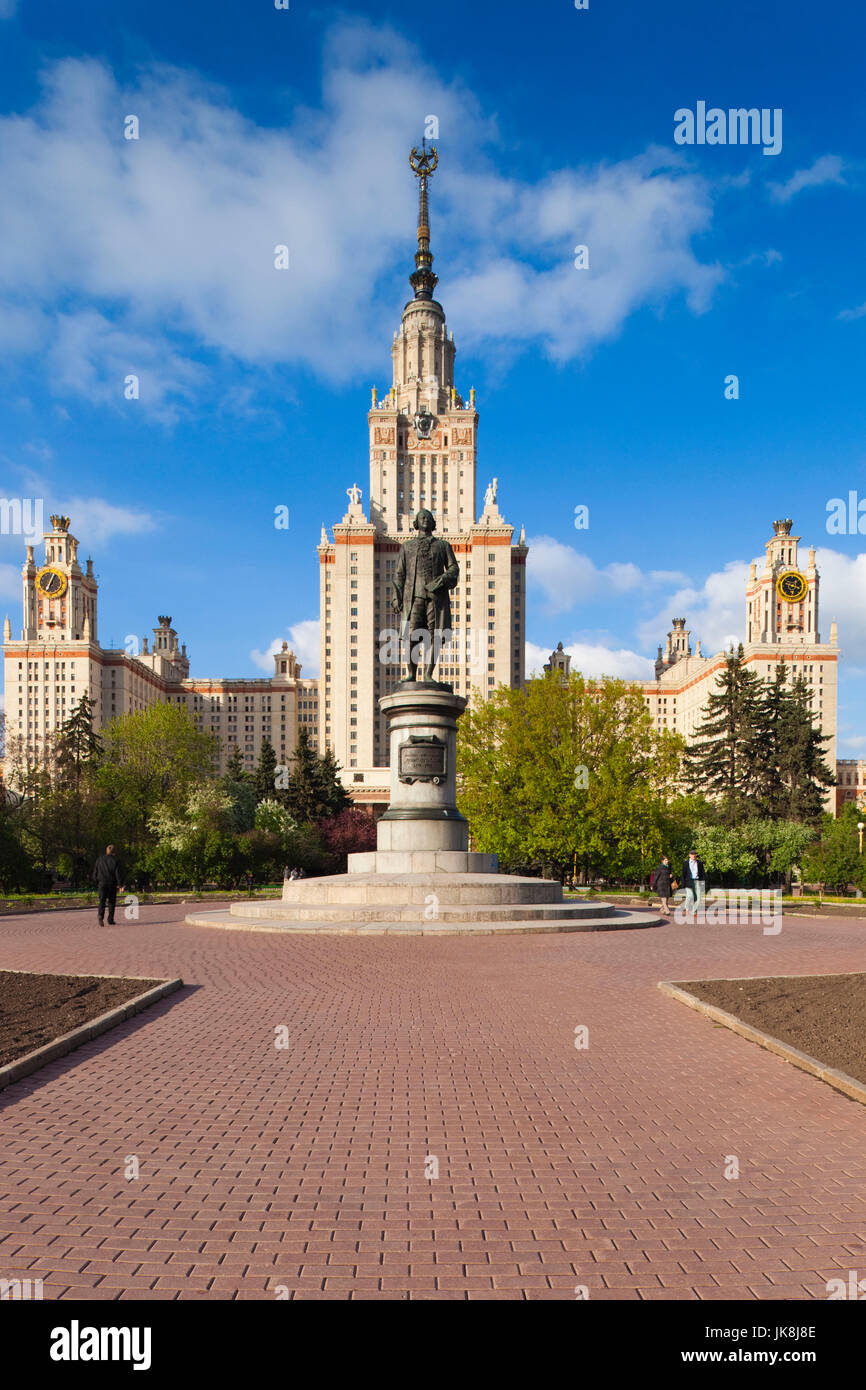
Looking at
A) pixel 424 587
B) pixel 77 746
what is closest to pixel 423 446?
pixel 77 746

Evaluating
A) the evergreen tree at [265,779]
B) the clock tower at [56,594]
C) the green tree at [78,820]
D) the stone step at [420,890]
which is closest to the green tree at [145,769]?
the green tree at [78,820]

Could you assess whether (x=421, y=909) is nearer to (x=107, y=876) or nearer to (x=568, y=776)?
(x=107, y=876)

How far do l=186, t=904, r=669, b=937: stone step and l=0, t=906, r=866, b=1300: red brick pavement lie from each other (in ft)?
20.5

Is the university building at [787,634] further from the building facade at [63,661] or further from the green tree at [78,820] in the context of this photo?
the green tree at [78,820]

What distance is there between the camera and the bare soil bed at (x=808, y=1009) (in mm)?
7637

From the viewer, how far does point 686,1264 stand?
3.93 metres

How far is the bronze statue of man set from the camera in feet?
79.1

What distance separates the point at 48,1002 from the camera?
374 inches

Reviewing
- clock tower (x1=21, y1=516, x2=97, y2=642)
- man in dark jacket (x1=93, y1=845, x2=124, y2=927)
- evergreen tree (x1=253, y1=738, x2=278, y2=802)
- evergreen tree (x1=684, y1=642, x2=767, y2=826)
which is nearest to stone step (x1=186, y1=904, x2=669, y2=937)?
man in dark jacket (x1=93, y1=845, x2=124, y2=927)

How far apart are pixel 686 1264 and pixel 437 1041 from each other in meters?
A: 4.32

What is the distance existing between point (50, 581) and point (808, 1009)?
465 feet

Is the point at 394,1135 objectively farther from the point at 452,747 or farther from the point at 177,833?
the point at 177,833

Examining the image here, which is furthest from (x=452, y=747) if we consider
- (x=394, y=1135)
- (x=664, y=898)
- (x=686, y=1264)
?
(x=686, y=1264)

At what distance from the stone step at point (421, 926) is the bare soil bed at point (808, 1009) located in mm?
6095
